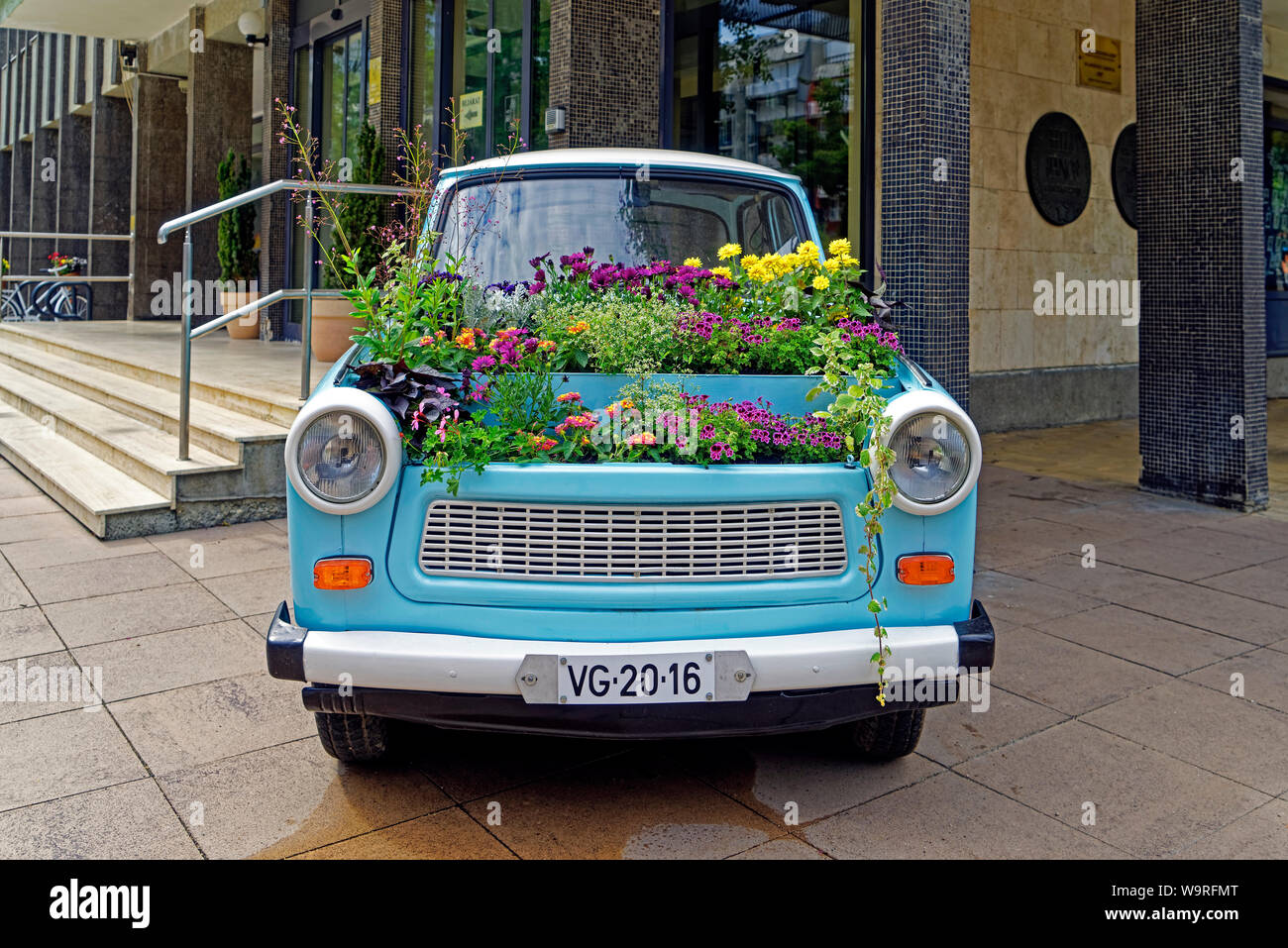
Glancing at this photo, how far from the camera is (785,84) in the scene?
419 inches

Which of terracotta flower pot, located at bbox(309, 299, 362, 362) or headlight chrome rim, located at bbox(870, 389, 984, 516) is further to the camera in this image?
terracotta flower pot, located at bbox(309, 299, 362, 362)

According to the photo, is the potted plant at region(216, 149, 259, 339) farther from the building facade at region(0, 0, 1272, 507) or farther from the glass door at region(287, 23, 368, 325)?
the glass door at region(287, 23, 368, 325)

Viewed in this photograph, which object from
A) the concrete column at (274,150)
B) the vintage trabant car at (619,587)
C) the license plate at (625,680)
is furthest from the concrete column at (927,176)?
the concrete column at (274,150)

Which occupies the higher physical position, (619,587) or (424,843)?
(619,587)

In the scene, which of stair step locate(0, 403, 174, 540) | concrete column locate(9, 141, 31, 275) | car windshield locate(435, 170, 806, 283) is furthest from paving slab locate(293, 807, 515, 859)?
concrete column locate(9, 141, 31, 275)

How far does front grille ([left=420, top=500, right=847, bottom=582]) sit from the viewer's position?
291cm

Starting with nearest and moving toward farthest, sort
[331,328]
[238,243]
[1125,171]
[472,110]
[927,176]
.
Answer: [927,176] < [331,328] < [472,110] < [1125,171] < [238,243]

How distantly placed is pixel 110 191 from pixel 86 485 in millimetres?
16283

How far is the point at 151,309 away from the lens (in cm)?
1838

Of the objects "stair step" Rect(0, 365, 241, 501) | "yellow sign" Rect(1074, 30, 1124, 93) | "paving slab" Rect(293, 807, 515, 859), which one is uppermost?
"yellow sign" Rect(1074, 30, 1124, 93)

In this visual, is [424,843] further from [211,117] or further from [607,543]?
[211,117]

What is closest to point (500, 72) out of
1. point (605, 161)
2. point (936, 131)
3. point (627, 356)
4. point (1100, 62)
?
point (936, 131)
